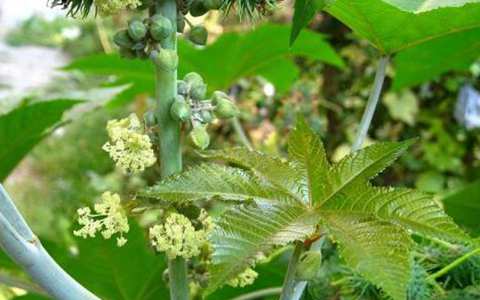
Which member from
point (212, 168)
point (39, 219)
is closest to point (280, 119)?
point (39, 219)

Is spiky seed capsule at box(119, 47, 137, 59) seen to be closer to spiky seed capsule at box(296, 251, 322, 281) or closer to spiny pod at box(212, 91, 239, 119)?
spiny pod at box(212, 91, 239, 119)

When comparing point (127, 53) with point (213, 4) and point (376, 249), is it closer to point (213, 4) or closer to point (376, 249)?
point (213, 4)

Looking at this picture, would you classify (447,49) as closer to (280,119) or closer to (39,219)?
(280,119)

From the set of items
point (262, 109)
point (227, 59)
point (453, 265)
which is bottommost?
point (262, 109)

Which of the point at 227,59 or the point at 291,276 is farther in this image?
the point at 227,59

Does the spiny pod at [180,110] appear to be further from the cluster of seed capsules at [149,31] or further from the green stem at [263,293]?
the green stem at [263,293]

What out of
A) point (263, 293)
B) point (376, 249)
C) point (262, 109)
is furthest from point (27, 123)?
point (262, 109)
